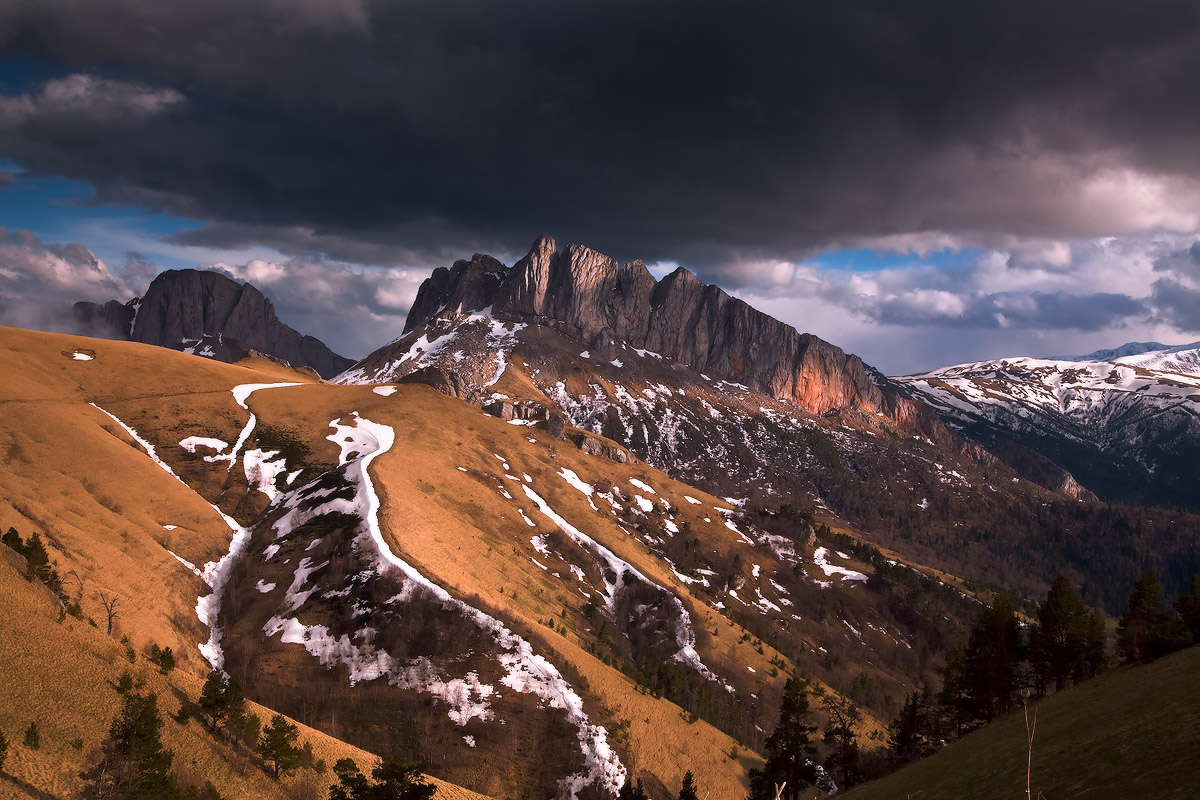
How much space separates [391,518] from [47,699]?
66.2 m

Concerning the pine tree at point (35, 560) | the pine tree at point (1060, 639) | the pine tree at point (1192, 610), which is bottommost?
the pine tree at point (35, 560)

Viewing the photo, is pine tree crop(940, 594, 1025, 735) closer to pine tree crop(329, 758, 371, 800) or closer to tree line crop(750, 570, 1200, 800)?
tree line crop(750, 570, 1200, 800)

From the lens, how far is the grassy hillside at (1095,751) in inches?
779

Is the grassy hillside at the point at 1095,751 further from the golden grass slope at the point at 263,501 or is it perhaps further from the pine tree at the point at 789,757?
the golden grass slope at the point at 263,501

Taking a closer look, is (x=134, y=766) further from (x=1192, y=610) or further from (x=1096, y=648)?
(x=1192, y=610)

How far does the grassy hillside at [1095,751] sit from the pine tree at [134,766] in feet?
112

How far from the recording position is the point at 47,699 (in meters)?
30.9

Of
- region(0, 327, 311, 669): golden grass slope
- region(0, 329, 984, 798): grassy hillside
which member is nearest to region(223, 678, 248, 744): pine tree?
region(0, 329, 984, 798): grassy hillside

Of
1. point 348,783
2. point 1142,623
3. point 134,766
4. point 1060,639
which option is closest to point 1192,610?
point 1142,623

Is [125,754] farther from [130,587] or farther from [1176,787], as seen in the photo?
[130,587]

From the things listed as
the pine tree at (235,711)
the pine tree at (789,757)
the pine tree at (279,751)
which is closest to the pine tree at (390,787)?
the pine tree at (279,751)

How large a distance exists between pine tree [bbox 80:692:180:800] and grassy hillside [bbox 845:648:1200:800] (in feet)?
112

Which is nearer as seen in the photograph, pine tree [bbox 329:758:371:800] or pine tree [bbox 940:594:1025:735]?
pine tree [bbox 329:758:371:800]

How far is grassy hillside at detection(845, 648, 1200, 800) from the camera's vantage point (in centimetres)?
1978
